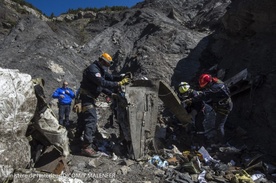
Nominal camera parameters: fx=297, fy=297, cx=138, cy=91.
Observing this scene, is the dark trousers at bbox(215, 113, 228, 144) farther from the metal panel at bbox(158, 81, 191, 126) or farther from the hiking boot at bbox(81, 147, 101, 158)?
the hiking boot at bbox(81, 147, 101, 158)

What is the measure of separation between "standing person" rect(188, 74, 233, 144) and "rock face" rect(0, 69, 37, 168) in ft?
11.5

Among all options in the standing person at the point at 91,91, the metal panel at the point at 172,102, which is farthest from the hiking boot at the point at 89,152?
the metal panel at the point at 172,102

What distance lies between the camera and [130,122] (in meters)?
4.95

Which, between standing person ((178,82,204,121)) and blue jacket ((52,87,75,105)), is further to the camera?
blue jacket ((52,87,75,105))

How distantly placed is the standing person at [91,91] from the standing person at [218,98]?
1809 mm

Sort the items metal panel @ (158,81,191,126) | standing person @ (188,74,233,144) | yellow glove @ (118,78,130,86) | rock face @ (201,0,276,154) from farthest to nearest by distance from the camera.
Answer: rock face @ (201,0,276,154), standing person @ (188,74,233,144), metal panel @ (158,81,191,126), yellow glove @ (118,78,130,86)

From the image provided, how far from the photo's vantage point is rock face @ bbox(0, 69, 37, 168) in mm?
3457

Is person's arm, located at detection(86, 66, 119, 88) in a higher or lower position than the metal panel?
higher

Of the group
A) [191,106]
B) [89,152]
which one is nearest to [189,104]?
[191,106]

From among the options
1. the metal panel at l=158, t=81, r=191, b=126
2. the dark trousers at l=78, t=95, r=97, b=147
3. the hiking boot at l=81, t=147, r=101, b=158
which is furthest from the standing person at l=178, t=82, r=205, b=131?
the hiking boot at l=81, t=147, r=101, b=158

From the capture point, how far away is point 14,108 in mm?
3539

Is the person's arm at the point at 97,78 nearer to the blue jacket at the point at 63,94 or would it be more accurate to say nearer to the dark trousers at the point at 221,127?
the blue jacket at the point at 63,94

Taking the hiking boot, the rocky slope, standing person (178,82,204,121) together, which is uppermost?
the rocky slope

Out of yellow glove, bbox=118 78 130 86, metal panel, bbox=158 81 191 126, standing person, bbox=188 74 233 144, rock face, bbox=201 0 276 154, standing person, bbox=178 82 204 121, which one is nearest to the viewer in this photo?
yellow glove, bbox=118 78 130 86
